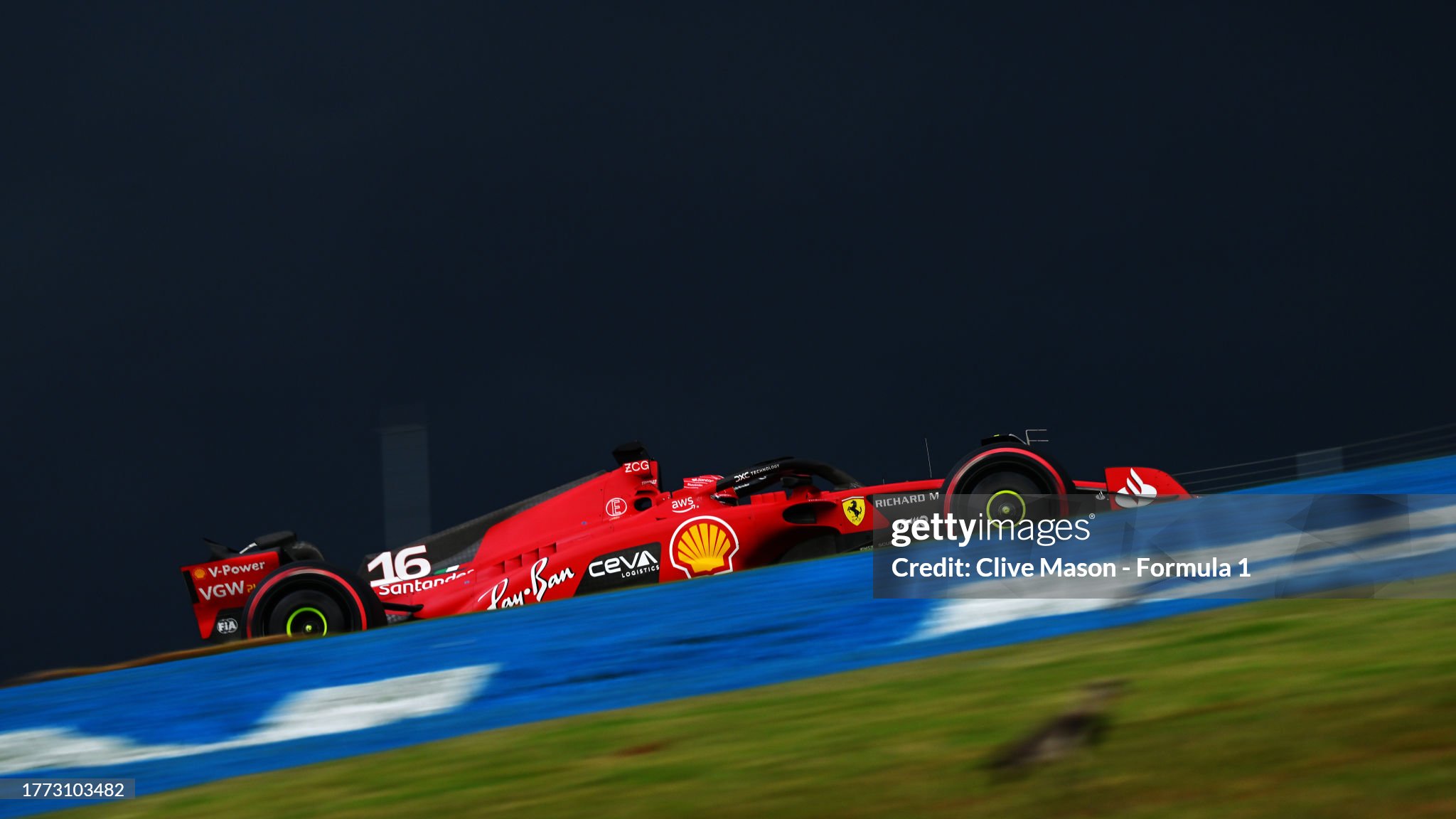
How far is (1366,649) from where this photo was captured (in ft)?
9.43

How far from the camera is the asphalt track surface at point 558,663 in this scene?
12.3ft

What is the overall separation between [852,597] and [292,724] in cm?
196

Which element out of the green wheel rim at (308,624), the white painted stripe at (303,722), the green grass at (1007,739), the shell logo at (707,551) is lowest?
the green grass at (1007,739)

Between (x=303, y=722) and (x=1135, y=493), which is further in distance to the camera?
(x=1135, y=493)

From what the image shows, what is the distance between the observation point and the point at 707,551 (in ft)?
26.2

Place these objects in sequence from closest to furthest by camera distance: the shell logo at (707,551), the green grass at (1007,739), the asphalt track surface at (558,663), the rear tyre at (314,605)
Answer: the green grass at (1007,739) < the asphalt track surface at (558,663) < the rear tyre at (314,605) < the shell logo at (707,551)

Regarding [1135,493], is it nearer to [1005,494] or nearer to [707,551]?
[1005,494]

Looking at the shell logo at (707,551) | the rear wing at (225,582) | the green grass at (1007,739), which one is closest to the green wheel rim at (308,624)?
the rear wing at (225,582)

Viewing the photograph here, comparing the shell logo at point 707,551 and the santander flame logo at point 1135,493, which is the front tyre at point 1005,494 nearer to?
the santander flame logo at point 1135,493

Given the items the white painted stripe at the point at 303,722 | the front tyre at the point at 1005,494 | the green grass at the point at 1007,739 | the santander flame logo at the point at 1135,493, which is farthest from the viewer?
the santander flame logo at the point at 1135,493

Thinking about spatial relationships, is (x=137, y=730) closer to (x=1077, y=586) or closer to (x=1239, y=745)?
(x=1077, y=586)

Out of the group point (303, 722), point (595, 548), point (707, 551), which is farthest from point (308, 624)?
point (303, 722)

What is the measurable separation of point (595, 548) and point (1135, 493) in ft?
10.3

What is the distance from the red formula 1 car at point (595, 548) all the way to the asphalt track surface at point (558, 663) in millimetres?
1572
